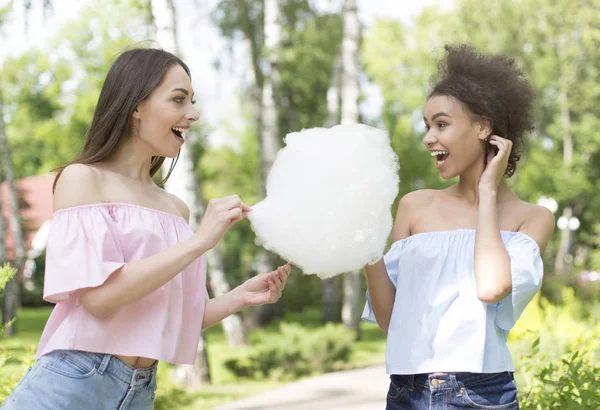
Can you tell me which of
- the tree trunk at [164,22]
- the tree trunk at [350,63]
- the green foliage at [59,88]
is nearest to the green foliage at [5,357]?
the tree trunk at [164,22]

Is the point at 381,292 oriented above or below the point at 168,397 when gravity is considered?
above

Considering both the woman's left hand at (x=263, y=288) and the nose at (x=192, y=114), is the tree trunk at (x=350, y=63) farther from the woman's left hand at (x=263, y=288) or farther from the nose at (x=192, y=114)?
the nose at (x=192, y=114)

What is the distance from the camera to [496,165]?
2.46 metres

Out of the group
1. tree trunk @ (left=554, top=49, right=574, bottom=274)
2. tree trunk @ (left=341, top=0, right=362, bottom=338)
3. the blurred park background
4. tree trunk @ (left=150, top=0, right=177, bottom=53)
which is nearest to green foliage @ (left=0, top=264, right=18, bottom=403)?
the blurred park background

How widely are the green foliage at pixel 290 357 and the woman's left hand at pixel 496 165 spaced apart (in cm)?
783

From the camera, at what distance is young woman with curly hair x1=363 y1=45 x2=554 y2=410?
2336 millimetres

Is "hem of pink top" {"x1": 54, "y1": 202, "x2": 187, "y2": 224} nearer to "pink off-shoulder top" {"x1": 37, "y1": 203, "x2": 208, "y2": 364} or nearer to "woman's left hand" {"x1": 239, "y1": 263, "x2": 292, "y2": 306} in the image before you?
"pink off-shoulder top" {"x1": 37, "y1": 203, "x2": 208, "y2": 364}

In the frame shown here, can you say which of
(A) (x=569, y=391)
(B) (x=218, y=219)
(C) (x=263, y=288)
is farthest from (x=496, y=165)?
(A) (x=569, y=391)

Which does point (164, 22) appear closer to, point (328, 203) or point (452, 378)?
point (328, 203)

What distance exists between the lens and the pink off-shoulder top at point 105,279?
79.0 inches

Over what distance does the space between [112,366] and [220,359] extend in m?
9.42

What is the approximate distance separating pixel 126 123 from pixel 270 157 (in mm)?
9217

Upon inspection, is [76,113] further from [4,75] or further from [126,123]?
[126,123]

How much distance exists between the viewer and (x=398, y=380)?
246cm
